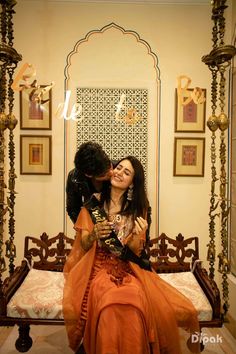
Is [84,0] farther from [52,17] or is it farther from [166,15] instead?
[166,15]

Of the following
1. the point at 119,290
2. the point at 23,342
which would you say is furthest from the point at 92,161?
the point at 23,342

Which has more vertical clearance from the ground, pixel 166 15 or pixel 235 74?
pixel 166 15

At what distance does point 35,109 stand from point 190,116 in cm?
127

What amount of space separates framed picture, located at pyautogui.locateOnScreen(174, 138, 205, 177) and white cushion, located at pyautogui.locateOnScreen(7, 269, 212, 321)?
0.90 metres

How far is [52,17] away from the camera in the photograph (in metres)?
2.60

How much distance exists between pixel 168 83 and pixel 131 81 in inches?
12.0

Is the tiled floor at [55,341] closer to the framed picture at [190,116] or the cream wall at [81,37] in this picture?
the cream wall at [81,37]

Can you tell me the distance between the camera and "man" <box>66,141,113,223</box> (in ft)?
5.88

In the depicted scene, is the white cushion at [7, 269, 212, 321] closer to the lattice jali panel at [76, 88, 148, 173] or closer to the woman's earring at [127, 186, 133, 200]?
the woman's earring at [127, 186, 133, 200]

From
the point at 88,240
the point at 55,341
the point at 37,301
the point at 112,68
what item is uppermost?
the point at 112,68

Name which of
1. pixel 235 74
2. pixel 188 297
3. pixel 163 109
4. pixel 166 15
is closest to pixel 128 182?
pixel 188 297

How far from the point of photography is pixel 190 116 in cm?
265

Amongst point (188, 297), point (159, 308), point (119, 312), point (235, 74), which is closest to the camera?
point (119, 312)

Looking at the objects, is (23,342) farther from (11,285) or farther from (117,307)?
(117,307)
